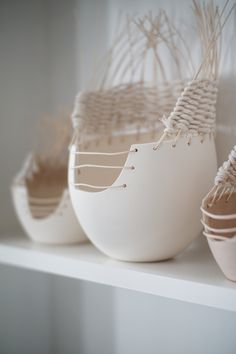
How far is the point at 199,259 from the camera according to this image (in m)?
0.89

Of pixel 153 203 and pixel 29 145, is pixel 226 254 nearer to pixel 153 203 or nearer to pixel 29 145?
pixel 153 203

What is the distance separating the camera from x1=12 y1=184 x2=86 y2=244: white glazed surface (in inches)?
39.9

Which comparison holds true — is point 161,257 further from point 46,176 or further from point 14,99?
point 14,99

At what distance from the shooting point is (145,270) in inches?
31.7

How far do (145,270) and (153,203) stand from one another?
0.36 feet

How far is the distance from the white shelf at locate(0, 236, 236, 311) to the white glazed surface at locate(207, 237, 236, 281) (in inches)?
0.7

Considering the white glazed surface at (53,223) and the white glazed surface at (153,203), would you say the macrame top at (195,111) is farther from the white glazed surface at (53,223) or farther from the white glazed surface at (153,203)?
the white glazed surface at (53,223)

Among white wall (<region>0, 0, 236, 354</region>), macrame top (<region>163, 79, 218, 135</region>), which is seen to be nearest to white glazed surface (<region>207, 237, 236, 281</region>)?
macrame top (<region>163, 79, 218, 135</region>)

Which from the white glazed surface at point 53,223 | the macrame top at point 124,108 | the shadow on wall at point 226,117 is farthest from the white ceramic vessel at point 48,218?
the shadow on wall at point 226,117

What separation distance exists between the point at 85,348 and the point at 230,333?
1.28ft

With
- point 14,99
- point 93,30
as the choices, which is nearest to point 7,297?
point 14,99

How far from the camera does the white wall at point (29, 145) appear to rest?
1080 millimetres

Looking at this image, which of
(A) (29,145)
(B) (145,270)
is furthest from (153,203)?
(A) (29,145)

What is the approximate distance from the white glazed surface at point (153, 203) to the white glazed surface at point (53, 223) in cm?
17
